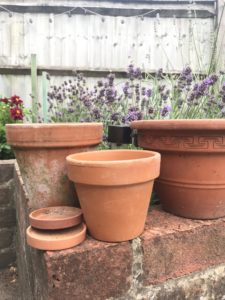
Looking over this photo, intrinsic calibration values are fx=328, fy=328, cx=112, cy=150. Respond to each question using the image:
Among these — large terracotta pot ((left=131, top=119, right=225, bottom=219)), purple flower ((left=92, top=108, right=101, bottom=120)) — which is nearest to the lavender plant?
purple flower ((left=92, top=108, right=101, bottom=120))

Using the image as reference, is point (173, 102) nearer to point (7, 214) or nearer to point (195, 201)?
point (195, 201)

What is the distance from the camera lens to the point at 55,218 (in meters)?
0.91

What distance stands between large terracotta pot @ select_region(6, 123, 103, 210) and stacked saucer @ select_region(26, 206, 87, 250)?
0.12 meters

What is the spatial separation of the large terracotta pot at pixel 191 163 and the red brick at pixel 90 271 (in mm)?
268

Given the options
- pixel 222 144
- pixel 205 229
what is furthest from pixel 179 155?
pixel 205 229

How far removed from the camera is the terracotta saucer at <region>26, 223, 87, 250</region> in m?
0.86

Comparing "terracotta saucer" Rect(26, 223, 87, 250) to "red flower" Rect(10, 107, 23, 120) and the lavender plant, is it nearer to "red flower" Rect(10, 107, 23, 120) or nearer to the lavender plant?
the lavender plant

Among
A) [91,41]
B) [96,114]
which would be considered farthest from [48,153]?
[91,41]

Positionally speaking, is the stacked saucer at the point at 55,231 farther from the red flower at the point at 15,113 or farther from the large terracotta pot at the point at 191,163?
the red flower at the point at 15,113

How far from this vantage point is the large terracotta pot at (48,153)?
1.01 metres

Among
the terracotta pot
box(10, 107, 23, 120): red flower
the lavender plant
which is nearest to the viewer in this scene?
the terracotta pot

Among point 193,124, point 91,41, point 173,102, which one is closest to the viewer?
point 193,124

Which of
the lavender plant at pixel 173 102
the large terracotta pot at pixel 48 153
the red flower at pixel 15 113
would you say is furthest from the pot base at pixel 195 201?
the red flower at pixel 15 113

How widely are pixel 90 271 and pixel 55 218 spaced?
0.56 feet
